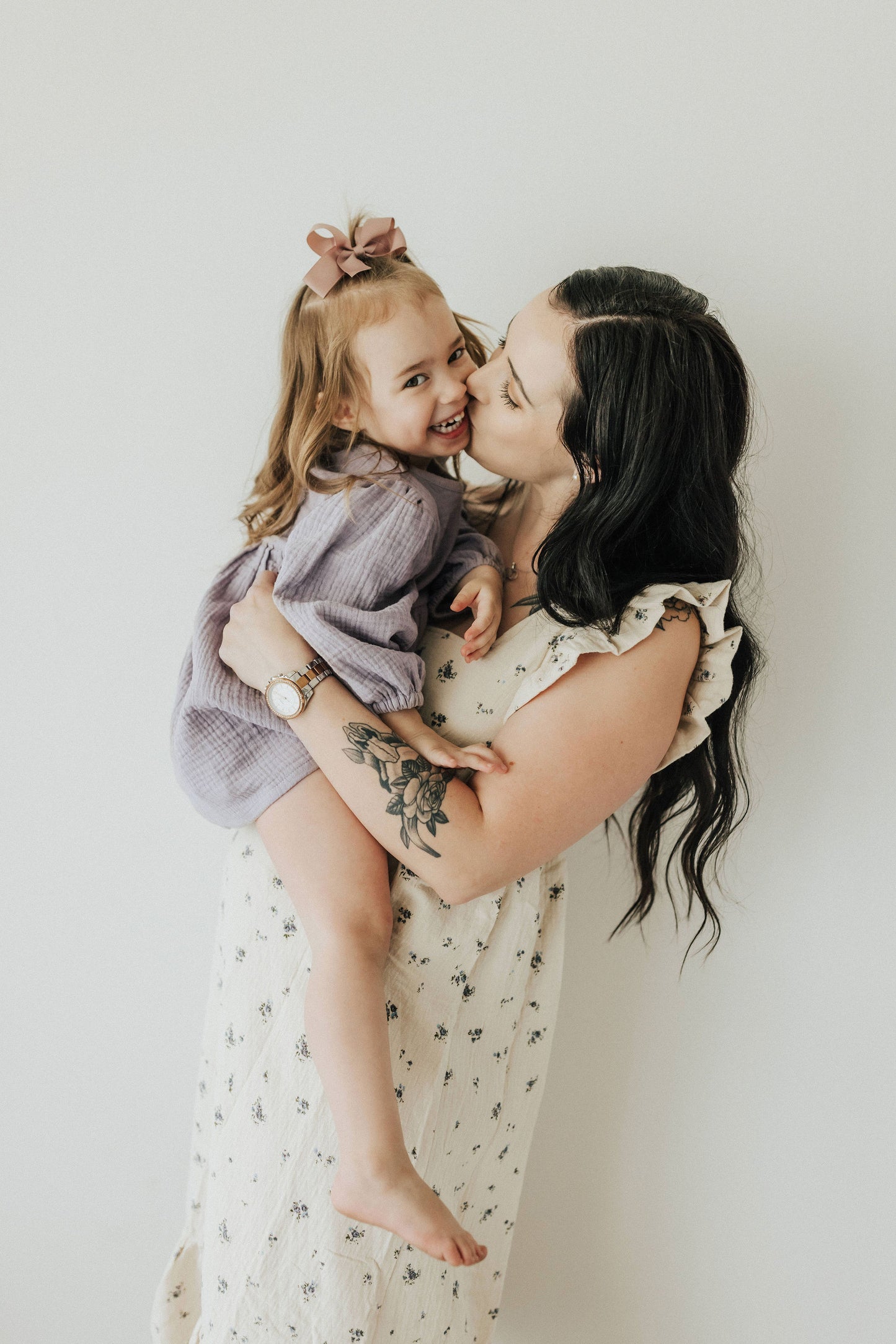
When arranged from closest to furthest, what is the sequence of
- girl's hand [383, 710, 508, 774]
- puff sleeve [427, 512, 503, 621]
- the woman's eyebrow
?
girl's hand [383, 710, 508, 774] < the woman's eyebrow < puff sleeve [427, 512, 503, 621]

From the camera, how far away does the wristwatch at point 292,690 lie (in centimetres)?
118

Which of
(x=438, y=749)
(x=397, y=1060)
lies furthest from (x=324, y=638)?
(x=397, y=1060)

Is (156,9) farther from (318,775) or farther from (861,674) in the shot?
(861,674)

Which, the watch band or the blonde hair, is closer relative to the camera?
the watch band

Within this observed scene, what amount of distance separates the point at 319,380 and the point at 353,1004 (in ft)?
2.86

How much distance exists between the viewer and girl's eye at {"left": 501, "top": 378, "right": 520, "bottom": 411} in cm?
128

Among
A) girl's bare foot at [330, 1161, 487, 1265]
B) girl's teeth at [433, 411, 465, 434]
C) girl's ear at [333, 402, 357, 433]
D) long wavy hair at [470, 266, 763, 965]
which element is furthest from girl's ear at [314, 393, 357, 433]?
girl's bare foot at [330, 1161, 487, 1265]

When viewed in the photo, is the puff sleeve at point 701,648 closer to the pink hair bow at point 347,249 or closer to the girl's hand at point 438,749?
the girl's hand at point 438,749

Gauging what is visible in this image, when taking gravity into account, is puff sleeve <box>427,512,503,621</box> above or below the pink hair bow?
below

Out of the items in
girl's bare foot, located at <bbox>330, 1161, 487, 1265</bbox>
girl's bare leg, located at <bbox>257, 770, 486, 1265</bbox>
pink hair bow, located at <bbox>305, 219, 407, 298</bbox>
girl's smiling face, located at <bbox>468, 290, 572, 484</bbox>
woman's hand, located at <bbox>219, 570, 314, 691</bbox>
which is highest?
pink hair bow, located at <bbox>305, 219, 407, 298</bbox>

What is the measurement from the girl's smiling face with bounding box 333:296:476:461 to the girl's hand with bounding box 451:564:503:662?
20 cm

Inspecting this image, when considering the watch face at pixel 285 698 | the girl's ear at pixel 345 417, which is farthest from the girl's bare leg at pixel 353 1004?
the girl's ear at pixel 345 417

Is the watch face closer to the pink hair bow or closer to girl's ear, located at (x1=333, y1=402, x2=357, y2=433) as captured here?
girl's ear, located at (x1=333, y1=402, x2=357, y2=433)

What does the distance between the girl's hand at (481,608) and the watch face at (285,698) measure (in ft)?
0.74
